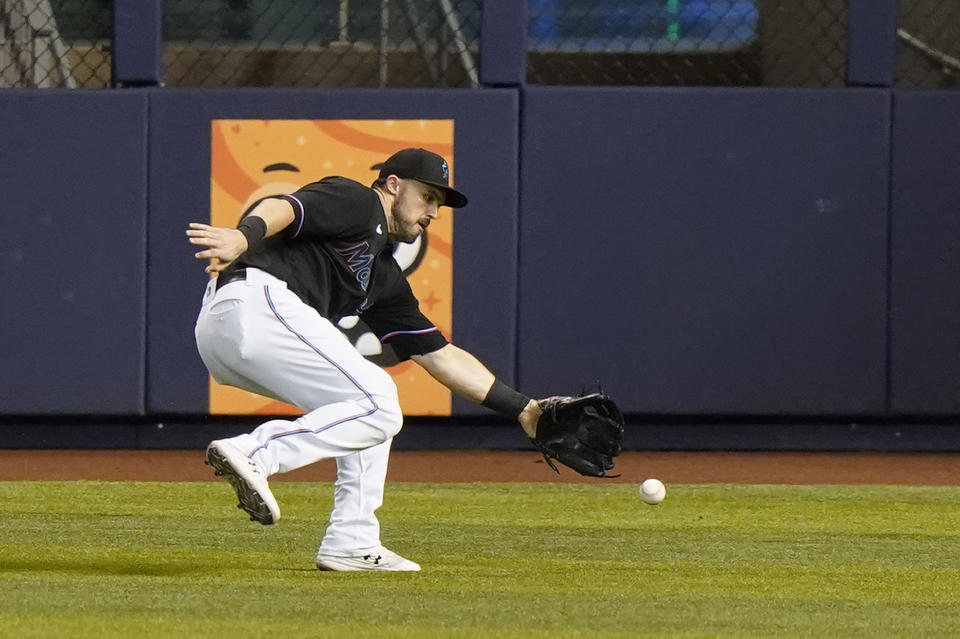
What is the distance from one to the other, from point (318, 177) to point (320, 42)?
1293mm

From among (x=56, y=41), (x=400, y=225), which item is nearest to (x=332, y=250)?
(x=400, y=225)

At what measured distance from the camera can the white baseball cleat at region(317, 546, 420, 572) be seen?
525 centimetres

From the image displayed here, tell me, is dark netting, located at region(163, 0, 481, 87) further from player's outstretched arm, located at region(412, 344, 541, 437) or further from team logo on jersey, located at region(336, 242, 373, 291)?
team logo on jersey, located at region(336, 242, 373, 291)

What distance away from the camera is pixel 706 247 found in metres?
10.1

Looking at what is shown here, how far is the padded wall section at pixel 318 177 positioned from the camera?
32.6 feet

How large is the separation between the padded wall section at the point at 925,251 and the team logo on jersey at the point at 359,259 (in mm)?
5600

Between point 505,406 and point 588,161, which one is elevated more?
point 588,161

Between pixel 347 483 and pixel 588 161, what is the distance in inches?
204

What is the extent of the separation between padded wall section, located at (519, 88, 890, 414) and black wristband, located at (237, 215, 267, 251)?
527cm

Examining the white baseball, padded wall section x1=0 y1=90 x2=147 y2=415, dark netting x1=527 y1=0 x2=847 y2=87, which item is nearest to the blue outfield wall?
padded wall section x1=0 y1=90 x2=147 y2=415

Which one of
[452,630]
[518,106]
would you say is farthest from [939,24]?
[452,630]

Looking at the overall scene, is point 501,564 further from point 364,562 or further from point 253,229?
point 253,229

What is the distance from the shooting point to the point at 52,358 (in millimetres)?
9953

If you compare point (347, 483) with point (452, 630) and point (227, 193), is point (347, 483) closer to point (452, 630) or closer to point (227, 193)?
point (452, 630)
